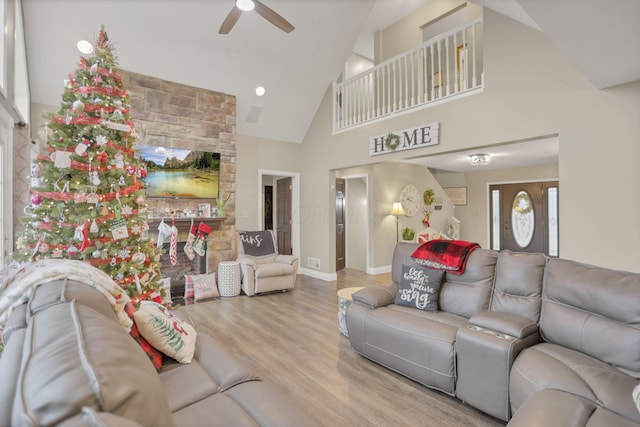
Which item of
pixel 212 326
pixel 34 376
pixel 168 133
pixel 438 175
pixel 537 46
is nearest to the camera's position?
pixel 34 376

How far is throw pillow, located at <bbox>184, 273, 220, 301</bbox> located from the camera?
15.3 feet

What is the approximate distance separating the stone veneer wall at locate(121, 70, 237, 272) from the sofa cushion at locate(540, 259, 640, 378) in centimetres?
468

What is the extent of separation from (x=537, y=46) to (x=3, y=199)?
19.2 ft

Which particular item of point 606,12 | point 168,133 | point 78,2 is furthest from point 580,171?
point 78,2

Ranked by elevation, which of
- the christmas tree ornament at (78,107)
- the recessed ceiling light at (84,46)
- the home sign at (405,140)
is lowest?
the christmas tree ornament at (78,107)

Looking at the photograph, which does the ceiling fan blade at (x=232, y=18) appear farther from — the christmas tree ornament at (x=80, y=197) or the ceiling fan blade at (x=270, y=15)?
the christmas tree ornament at (x=80, y=197)

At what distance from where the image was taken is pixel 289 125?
20.5ft

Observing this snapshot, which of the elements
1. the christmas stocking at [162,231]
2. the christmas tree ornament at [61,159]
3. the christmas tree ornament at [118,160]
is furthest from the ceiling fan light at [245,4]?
the christmas stocking at [162,231]

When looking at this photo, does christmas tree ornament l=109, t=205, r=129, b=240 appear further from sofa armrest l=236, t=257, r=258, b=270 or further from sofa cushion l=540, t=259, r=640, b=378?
sofa cushion l=540, t=259, r=640, b=378

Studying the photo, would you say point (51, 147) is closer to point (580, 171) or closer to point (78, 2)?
point (78, 2)

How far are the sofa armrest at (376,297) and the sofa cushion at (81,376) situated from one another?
2.12m

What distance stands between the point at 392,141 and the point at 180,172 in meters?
3.42

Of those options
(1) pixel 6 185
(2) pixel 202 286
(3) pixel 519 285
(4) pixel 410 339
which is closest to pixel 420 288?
(4) pixel 410 339

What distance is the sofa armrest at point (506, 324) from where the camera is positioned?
192 cm
